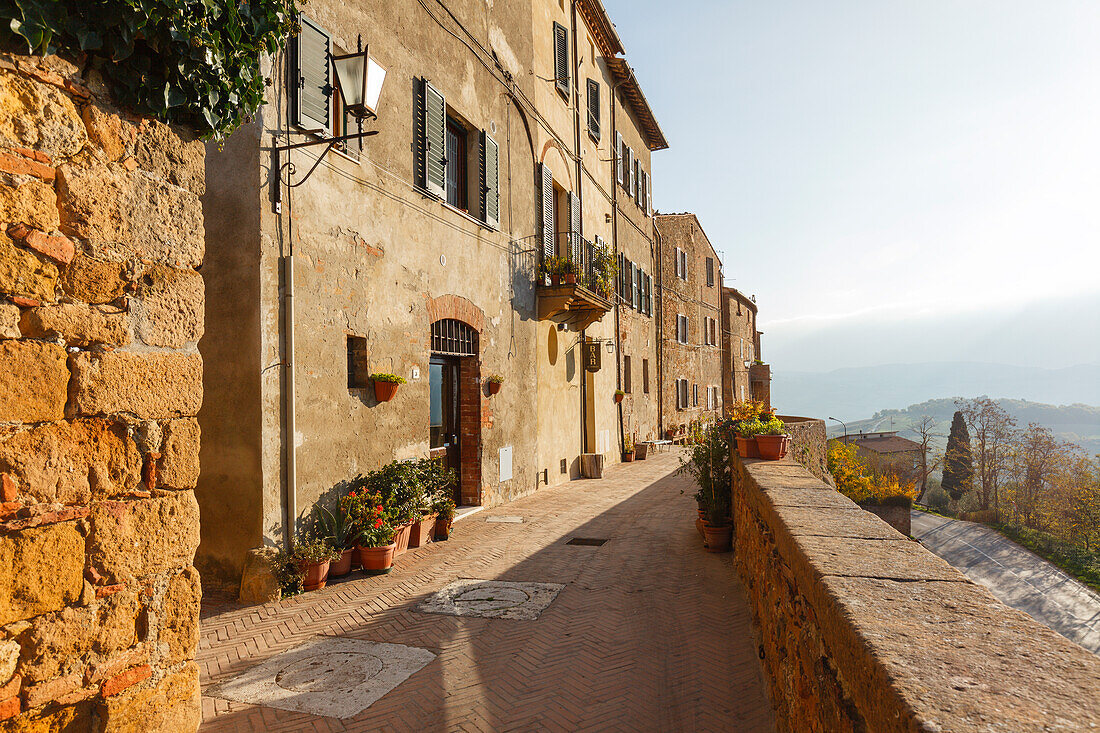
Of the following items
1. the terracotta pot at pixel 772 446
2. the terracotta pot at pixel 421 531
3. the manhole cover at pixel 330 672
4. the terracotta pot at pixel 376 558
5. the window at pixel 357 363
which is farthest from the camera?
the terracotta pot at pixel 421 531

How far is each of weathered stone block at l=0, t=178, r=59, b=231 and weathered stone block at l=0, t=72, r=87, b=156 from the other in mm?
163

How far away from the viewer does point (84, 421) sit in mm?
2674

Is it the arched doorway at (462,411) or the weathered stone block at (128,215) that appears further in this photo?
the arched doorway at (462,411)

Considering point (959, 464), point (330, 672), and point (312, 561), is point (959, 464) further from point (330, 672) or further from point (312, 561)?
point (330, 672)

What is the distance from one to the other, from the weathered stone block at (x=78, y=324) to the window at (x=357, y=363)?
414 centimetres

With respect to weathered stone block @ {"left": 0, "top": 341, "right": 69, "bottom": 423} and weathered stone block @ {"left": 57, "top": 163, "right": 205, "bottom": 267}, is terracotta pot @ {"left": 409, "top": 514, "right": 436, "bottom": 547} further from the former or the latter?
weathered stone block @ {"left": 0, "top": 341, "right": 69, "bottom": 423}

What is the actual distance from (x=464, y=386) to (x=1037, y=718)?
345 inches

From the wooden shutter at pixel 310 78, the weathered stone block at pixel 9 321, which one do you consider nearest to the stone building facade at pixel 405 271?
the wooden shutter at pixel 310 78

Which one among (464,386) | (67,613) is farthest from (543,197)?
(67,613)

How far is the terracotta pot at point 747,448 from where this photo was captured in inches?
278

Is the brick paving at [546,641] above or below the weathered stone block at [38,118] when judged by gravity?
below

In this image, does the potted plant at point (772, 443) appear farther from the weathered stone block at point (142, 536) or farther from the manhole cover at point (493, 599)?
the weathered stone block at point (142, 536)

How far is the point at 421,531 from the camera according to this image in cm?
749

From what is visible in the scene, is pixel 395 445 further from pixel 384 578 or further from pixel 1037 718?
pixel 1037 718
